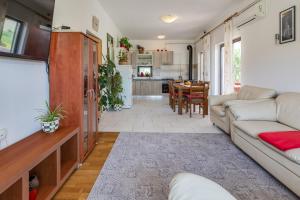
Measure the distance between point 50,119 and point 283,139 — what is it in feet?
7.63

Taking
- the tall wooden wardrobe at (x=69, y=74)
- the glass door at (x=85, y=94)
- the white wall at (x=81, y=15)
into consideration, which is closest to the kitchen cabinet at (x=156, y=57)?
A: the white wall at (x=81, y=15)

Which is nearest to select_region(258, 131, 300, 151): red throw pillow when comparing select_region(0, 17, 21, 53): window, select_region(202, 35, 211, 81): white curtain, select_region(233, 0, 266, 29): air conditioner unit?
select_region(0, 17, 21, 53): window

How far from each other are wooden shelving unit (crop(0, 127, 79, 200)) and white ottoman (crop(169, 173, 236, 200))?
0.95 metres

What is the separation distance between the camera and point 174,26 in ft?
26.2

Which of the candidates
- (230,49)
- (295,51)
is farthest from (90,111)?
(230,49)

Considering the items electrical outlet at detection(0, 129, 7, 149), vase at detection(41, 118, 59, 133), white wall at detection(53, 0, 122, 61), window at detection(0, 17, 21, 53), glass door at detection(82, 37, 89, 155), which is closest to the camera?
window at detection(0, 17, 21, 53)

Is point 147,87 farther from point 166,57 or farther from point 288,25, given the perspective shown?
point 288,25

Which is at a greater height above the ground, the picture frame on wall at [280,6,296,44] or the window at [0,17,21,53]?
the picture frame on wall at [280,6,296,44]

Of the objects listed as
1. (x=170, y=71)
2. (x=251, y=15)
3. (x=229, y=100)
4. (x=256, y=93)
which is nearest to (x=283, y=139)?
(x=256, y=93)

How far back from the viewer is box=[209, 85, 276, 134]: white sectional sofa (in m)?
3.76

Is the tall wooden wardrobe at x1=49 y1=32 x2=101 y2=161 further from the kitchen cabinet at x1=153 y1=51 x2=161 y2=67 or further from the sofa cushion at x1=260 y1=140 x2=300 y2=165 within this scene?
the kitchen cabinet at x1=153 y1=51 x2=161 y2=67

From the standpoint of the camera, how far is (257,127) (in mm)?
2863

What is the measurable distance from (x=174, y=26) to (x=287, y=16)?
189 inches

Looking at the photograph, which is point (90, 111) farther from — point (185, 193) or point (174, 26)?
point (174, 26)
